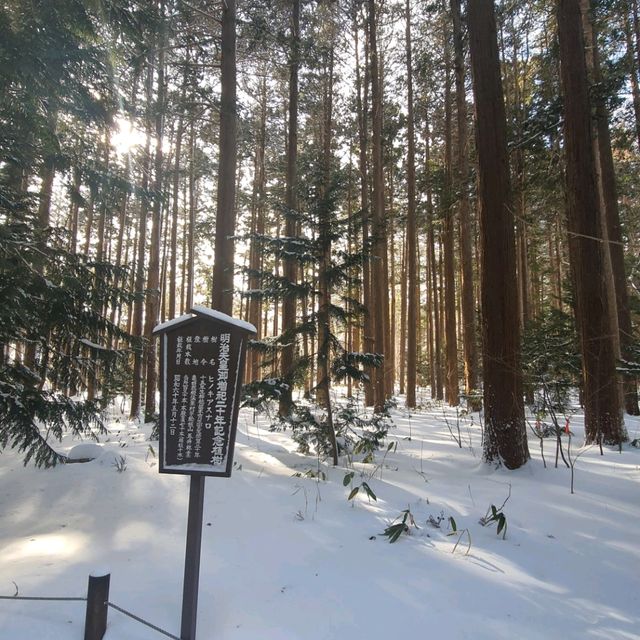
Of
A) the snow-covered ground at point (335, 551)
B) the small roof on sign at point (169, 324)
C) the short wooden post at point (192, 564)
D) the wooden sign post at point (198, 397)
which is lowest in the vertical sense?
the snow-covered ground at point (335, 551)

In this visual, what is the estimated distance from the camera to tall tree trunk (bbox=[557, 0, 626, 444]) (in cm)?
638

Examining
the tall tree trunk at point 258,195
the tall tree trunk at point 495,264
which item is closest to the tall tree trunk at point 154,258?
the tall tree trunk at point 258,195

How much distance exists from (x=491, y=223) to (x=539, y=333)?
17.2 ft

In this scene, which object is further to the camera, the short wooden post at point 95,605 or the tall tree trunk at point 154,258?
the tall tree trunk at point 154,258

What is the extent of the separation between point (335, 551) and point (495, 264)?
13.6 ft

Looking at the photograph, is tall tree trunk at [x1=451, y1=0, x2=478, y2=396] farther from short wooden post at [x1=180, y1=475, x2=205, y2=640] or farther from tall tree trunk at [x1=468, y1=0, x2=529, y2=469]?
short wooden post at [x1=180, y1=475, x2=205, y2=640]

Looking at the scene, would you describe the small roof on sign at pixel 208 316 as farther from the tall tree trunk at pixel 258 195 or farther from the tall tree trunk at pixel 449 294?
the tall tree trunk at pixel 258 195

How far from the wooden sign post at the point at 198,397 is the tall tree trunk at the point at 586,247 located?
19.0 ft

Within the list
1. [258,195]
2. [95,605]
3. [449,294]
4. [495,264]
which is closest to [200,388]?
[95,605]

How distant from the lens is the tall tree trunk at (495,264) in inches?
221

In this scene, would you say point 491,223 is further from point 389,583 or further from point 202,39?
point 202,39

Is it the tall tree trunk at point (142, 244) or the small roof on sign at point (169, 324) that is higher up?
the tall tree trunk at point (142, 244)

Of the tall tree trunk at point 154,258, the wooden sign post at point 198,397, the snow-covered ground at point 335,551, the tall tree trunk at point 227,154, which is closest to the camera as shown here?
the wooden sign post at point 198,397

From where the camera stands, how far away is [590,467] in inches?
222
